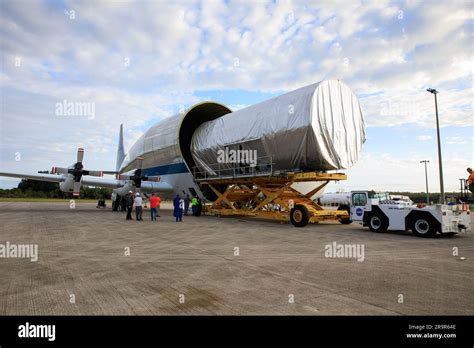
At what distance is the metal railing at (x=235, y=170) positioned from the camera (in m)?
16.8

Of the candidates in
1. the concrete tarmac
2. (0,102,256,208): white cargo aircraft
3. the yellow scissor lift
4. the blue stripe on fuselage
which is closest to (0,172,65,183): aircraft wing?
(0,102,256,208): white cargo aircraft


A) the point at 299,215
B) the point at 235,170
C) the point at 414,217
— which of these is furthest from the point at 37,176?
the point at 414,217

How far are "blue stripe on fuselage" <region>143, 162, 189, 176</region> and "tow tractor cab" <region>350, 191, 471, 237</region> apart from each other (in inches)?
464

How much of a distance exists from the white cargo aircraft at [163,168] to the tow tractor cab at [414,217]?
1151cm

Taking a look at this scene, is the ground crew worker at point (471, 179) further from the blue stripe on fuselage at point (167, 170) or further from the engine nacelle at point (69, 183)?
the engine nacelle at point (69, 183)

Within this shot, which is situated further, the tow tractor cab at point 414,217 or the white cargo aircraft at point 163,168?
the white cargo aircraft at point 163,168

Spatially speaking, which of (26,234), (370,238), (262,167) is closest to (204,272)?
(370,238)

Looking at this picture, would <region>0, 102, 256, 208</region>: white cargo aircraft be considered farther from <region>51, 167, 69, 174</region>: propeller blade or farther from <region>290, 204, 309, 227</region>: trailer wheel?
<region>290, 204, 309, 227</region>: trailer wheel

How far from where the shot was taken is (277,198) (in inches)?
644

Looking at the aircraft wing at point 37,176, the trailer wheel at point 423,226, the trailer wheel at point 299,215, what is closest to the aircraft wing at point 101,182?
the aircraft wing at point 37,176

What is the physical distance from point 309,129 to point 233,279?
9.70m

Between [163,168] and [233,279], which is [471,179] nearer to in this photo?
[233,279]

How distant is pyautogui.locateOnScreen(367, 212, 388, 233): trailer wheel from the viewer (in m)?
12.8

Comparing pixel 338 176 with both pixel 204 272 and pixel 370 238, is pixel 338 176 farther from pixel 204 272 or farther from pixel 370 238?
pixel 204 272
